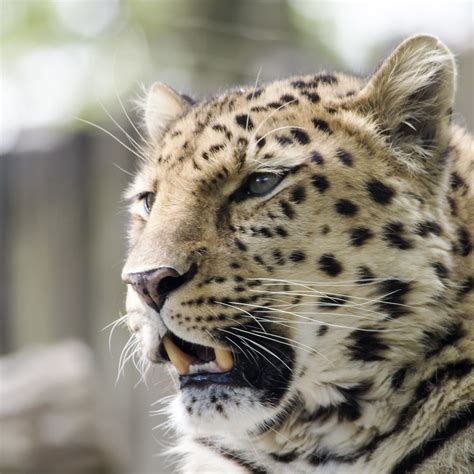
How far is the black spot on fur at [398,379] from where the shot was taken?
4016 millimetres

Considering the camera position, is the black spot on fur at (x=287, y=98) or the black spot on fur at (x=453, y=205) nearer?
the black spot on fur at (x=453, y=205)

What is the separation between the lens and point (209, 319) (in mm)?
3904

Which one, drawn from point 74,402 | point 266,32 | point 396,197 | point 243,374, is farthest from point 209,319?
point 266,32

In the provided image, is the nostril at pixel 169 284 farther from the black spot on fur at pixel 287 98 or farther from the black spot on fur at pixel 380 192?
the black spot on fur at pixel 287 98

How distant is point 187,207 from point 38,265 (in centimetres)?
1102

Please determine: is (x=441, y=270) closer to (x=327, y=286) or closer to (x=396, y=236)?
(x=396, y=236)

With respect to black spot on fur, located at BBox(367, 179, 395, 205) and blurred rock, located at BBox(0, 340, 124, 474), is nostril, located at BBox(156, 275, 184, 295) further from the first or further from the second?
blurred rock, located at BBox(0, 340, 124, 474)

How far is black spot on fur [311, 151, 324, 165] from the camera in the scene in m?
4.09

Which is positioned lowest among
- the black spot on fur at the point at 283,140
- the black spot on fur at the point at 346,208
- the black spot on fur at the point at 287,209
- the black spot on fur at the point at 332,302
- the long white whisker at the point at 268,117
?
the black spot on fur at the point at 332,302

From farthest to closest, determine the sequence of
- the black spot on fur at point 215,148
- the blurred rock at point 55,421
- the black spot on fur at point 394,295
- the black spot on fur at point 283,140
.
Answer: the blurred rock at point 55,421 → the black spot on fur at point 215,148 → the black spot on fur at point 283,140 → the black spot on fur at point 394,295

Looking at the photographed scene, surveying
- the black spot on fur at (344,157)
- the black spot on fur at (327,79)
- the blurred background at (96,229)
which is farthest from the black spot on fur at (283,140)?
the blurred background at (96,229)

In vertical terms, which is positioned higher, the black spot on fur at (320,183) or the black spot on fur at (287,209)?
the black spot on fur at (320,183)

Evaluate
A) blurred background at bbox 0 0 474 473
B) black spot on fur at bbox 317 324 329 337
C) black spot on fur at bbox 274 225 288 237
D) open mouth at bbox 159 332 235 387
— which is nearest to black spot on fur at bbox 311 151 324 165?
black spot on fur at bbox 274 225 288 237

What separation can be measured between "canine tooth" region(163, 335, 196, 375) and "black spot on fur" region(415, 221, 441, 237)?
45.6 inches
